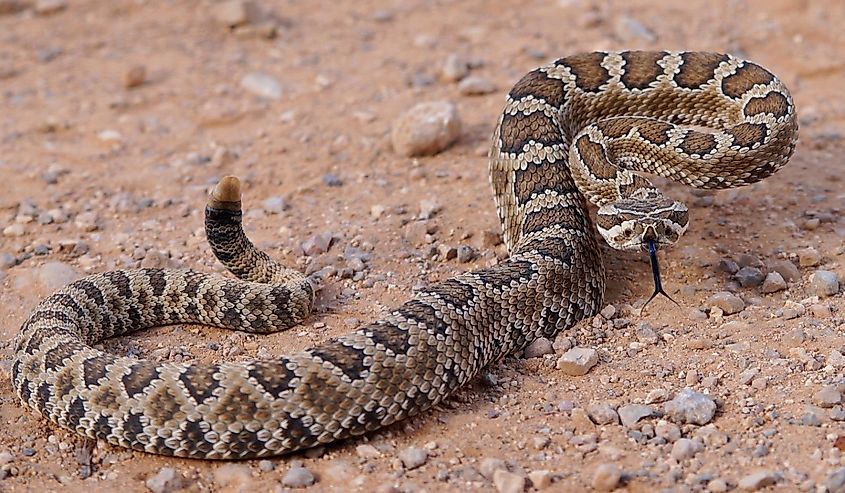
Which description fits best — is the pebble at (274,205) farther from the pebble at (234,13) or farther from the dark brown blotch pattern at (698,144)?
the pebble at (234,13)

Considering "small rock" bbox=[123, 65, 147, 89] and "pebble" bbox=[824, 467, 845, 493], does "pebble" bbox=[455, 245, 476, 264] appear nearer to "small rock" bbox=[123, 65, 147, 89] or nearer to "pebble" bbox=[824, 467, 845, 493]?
"pebble" bbox=[824, 467, 845, 493]

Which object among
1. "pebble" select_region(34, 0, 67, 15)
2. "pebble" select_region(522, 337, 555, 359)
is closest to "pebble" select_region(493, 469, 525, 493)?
"pebble" select_region(522, 337, 555, 359)

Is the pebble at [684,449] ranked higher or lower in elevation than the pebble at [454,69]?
lower

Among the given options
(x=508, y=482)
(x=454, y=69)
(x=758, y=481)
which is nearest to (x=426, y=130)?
(x=454, y=69)

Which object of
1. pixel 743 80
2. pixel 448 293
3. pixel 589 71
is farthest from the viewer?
pixel 589 71

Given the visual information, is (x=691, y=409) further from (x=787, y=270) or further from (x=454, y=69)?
(x=454, y=69)

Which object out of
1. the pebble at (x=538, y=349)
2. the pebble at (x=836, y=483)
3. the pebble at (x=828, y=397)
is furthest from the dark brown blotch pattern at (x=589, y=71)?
the pebble at (x=836, y=483)

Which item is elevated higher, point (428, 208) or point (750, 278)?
point (750, 278)
